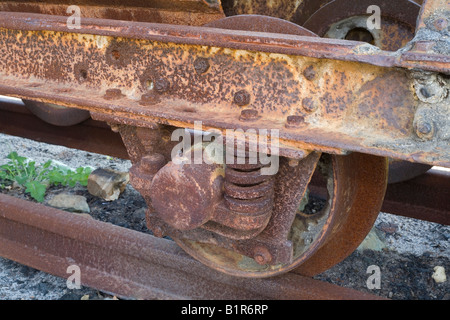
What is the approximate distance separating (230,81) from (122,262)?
131 cm

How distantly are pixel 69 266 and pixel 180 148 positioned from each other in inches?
44.3

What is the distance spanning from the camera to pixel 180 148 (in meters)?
1.96

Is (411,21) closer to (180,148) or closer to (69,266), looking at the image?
(180,148)

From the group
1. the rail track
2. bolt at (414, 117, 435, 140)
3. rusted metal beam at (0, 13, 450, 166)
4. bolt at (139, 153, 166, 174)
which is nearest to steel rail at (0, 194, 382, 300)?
the rail track

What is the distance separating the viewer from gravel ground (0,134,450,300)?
2602 millimetres

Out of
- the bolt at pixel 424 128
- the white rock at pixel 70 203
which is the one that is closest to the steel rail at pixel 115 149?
the white rock at pixel 70 203

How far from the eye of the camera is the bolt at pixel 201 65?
1.70 metres

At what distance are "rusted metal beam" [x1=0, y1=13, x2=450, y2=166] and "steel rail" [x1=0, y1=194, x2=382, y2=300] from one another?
894 millimetres

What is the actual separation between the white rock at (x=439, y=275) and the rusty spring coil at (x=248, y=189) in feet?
4.35

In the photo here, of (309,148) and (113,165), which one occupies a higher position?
(309,148)

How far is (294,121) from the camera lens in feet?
5.16

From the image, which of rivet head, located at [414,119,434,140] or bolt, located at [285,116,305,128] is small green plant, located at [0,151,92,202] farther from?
rivet head, located at [414,119,434,140]

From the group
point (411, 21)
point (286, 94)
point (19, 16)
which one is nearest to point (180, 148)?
point (286, 94)

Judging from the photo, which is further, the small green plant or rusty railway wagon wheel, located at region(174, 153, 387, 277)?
the small green plant
